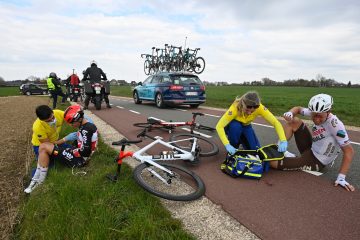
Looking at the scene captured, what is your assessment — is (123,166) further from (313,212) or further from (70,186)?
(313,212)

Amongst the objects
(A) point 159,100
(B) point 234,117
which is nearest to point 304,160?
(B) point 234,117

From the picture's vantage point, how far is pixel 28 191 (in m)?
4.10

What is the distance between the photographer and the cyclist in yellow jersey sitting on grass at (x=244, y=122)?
4.43 metres

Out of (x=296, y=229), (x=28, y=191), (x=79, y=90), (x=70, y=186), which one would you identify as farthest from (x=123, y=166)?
(x=79, y=90)

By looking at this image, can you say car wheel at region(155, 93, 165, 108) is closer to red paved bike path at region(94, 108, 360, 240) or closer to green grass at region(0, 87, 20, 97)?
red paved bike path at region(94, 108, 360, 240)

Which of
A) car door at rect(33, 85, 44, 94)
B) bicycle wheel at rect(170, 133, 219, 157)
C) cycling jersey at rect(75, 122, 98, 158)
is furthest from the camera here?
car door at rect(33, 85, 44, 94)

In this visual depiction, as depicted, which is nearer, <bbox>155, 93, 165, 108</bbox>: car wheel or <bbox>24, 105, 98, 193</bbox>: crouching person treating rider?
<bbox>24, 105, 98, 193</bbox>: crouching person treating rider

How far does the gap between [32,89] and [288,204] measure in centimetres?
3966

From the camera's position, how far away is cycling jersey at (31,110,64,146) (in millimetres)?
4602

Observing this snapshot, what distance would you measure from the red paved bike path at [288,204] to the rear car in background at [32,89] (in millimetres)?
37900

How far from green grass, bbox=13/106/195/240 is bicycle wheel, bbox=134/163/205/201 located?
0.57ft

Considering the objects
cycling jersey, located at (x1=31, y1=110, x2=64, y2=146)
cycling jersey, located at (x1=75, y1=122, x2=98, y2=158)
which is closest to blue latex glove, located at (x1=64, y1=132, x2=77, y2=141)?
cycling jersey, located at (x1=31, y1=110, x2=64, y2=146)

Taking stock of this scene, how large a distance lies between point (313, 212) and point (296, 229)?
0.49 metres

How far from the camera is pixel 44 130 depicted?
465 cm
